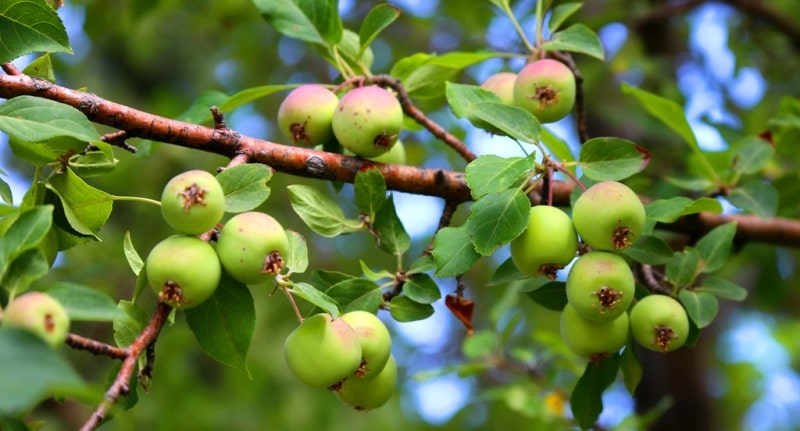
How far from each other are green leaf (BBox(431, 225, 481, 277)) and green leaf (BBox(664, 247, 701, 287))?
0.39 m

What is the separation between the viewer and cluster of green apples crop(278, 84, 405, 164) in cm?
127

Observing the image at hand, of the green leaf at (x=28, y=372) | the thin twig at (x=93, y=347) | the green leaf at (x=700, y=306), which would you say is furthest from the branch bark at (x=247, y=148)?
the green leaf at (x=28, y=372)

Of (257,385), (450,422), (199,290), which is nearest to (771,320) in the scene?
(450,422)

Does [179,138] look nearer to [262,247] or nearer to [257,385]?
[262,247]

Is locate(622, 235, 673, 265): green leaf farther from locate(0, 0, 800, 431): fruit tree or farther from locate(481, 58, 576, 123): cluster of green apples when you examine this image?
locate(481, 58, 576, 123): cluster of green apples

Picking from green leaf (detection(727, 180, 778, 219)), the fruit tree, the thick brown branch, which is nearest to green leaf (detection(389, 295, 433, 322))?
the fruit tree

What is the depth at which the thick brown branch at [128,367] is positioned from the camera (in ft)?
2.82

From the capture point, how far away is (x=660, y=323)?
47.3 inches

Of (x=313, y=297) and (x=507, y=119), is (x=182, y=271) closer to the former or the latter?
(x=313, y=297)

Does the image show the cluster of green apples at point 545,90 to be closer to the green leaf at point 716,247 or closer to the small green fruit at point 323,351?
the green leaf at point 716,247

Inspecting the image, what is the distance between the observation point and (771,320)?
536cm

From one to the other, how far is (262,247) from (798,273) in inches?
99.8

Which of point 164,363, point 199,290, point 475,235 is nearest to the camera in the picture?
point 199,290

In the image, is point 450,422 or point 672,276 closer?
point 672,276
